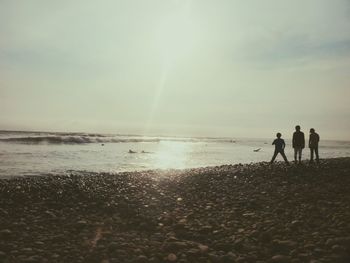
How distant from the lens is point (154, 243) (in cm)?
920

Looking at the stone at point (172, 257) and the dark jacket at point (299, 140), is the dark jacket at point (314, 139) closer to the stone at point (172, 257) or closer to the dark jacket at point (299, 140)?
the dark jacket at point (299, 140)

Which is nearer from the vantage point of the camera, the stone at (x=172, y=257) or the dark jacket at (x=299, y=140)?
the stone at (x=172, y=257)

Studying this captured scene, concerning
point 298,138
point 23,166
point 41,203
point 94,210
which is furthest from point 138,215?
point 23,166

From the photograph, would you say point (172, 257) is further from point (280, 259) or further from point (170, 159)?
point (170, 159)

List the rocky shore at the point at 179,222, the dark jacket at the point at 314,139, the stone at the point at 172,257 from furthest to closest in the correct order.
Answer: the dark jacket at the point at 314,139 < the rocky shore at the point at 179,222 < the stone at the point at 172,257

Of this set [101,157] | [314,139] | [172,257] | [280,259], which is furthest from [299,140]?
[101,157]

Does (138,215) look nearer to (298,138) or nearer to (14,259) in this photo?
(14,259)

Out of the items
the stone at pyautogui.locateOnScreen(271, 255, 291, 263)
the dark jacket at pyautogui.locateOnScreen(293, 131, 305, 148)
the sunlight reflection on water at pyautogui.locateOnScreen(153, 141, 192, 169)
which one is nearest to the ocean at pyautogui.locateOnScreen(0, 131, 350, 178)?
the sunlight reflection on water at pyautogui.locateOnScreen(153, 141, 192, 169)

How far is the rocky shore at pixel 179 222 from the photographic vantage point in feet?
27.0

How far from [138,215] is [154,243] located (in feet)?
9.09

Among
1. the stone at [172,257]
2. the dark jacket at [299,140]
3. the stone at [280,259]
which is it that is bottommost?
the stone at [172,257]

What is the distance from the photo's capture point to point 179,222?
35.5 feet

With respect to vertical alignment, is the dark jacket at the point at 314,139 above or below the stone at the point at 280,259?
above

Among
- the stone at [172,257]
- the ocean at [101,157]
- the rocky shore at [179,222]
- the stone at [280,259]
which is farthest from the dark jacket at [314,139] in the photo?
the stone at [172,257]
